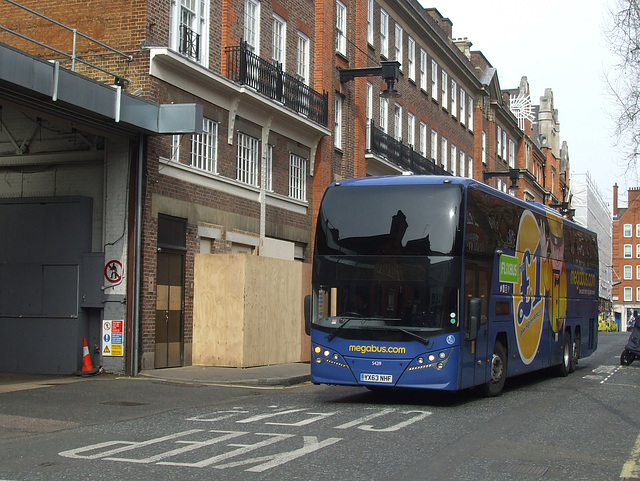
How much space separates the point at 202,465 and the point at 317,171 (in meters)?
19.1

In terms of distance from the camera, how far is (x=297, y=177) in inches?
1020

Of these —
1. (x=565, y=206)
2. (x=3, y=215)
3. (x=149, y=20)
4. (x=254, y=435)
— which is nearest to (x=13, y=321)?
(x=3, y=215)

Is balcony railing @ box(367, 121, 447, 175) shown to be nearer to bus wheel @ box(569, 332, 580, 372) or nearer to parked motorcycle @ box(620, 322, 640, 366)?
parked motorcycle @ box(620, 322, 640, 366)

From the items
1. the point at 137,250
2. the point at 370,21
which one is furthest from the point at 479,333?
the point at 370,21

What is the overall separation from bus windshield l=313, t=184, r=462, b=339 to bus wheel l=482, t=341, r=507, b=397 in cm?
234

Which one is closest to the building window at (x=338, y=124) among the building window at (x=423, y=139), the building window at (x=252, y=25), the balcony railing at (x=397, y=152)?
the balcony railing at (x=397, y=152)

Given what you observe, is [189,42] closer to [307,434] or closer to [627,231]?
[307,434]

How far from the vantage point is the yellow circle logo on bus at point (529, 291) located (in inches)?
648

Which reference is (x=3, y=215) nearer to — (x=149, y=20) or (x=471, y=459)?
(x=149, y=20)

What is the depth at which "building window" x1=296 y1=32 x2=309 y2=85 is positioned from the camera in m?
26.1

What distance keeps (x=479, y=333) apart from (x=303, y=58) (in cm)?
1438

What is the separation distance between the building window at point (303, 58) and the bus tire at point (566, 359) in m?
10.9

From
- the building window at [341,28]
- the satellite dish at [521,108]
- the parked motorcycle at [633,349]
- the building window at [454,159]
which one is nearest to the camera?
the parked motorcycle at [633,349]

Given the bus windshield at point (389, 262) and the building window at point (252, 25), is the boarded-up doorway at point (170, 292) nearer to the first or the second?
the building window at point (252, 25)
